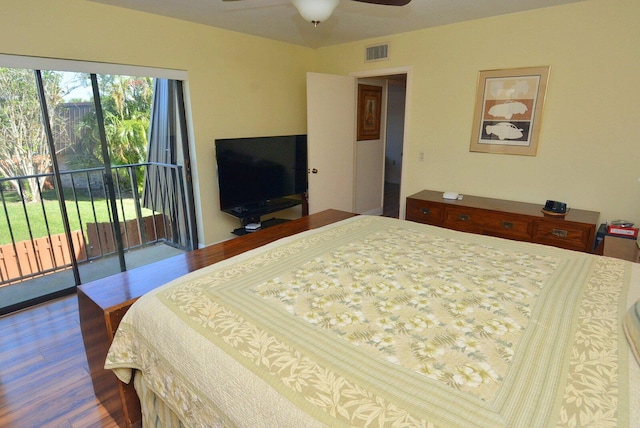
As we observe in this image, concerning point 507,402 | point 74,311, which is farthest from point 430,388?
point 74,311

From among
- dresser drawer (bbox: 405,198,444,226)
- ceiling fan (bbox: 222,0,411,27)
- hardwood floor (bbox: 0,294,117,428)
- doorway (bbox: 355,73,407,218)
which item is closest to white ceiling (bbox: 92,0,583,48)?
doorway (bbox: 355,73,407,218)

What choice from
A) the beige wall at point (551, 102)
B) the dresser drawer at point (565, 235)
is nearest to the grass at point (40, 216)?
the beige wall at point (551, 102)

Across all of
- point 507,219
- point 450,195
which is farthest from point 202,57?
point 507,219

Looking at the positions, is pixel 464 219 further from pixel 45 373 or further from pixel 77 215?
pixel 77 215

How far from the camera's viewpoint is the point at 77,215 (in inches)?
126

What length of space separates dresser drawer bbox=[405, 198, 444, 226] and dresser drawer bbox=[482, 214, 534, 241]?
Result: 0.44 metres

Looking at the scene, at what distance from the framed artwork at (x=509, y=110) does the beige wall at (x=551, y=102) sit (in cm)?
7

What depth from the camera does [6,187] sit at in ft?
9.29

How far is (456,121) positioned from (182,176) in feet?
9.91

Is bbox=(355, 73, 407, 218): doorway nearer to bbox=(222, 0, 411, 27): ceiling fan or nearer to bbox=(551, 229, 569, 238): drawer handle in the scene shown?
bbox=(551, 229, 569, 238): drawer handle

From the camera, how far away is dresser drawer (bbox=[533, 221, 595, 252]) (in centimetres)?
268

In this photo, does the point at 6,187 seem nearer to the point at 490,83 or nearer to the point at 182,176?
the point at 182,176

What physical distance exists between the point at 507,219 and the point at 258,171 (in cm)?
253

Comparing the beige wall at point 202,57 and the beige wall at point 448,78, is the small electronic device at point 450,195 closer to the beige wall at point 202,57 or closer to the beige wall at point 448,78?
the beige wall at point 448,78
